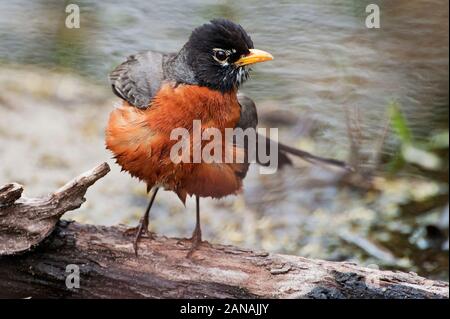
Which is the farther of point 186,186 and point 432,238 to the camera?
point 432,238

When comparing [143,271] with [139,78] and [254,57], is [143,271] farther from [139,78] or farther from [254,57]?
[254,57]

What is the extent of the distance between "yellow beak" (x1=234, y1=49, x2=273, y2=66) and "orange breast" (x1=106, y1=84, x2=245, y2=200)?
7.6 inches

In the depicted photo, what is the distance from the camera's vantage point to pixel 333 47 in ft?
13.1

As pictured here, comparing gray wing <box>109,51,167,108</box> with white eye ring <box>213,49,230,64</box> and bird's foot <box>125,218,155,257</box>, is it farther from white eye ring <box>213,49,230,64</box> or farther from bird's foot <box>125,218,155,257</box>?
bird's foot <box>125,218,155,257</box>

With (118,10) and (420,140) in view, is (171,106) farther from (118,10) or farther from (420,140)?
(420,140)

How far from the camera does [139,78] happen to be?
114 inches

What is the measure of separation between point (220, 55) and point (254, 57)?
0.40 ft

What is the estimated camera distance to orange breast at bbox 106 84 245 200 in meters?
2.77

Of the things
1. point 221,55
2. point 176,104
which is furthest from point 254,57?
point 176,104

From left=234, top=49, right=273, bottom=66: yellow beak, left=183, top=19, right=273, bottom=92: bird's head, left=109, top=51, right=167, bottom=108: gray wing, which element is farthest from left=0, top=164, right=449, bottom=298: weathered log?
left=234, top=49, right=273, bottom=66: yellow beak

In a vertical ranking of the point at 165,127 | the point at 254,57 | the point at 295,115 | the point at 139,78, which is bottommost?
the point at 295,115

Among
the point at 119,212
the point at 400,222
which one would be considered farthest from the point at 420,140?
the point at 119,212

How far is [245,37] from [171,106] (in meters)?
0.39

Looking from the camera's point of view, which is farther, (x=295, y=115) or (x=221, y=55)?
(x=295, y=115)
